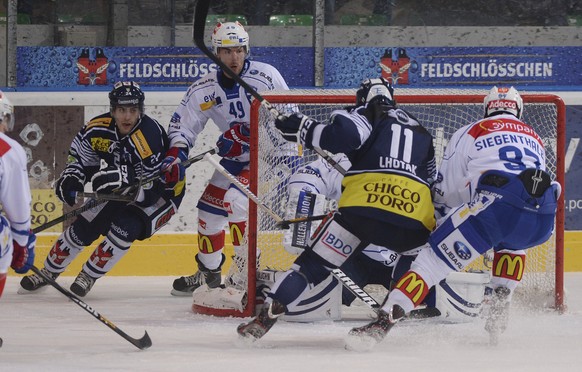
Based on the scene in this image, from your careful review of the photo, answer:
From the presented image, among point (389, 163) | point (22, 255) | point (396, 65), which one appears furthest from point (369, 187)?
point (396, 65)

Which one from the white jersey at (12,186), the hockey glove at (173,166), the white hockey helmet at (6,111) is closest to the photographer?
the white jersey at (12,186)

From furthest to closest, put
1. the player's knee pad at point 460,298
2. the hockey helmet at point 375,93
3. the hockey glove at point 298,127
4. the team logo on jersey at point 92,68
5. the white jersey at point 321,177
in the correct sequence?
the team logo on jersey at point 92,68 < the white jersey at point 321,177 < the player's knee pad at point 460,298 < the hockey helmet at point 375,93 < the hockey glove at point 298,127

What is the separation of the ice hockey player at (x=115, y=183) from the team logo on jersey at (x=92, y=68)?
4.01 feet

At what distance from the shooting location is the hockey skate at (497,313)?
14.0 feet

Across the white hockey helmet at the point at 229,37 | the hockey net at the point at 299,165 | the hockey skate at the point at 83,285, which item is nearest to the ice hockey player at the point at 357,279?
the hockey net at the point at 299,165

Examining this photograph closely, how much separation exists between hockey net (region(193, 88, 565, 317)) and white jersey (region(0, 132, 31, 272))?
1.39 m

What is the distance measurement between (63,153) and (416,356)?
110 inches

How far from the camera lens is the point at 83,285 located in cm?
552

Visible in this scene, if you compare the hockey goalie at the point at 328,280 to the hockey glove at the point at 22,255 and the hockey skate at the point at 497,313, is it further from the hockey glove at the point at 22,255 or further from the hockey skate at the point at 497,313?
the hockey glove at the point at 22,255

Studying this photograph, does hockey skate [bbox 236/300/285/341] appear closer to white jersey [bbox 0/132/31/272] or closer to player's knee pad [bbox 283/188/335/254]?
player's knee pad [bbox 283/188/335/254]

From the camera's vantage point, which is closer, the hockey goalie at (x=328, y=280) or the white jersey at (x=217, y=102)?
the hockey goalie at (x=328, y=280)

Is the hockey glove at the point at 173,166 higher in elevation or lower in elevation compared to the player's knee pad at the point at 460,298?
higher

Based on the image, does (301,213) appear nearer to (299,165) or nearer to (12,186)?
(299,165)

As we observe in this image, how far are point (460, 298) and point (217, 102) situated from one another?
143cm
